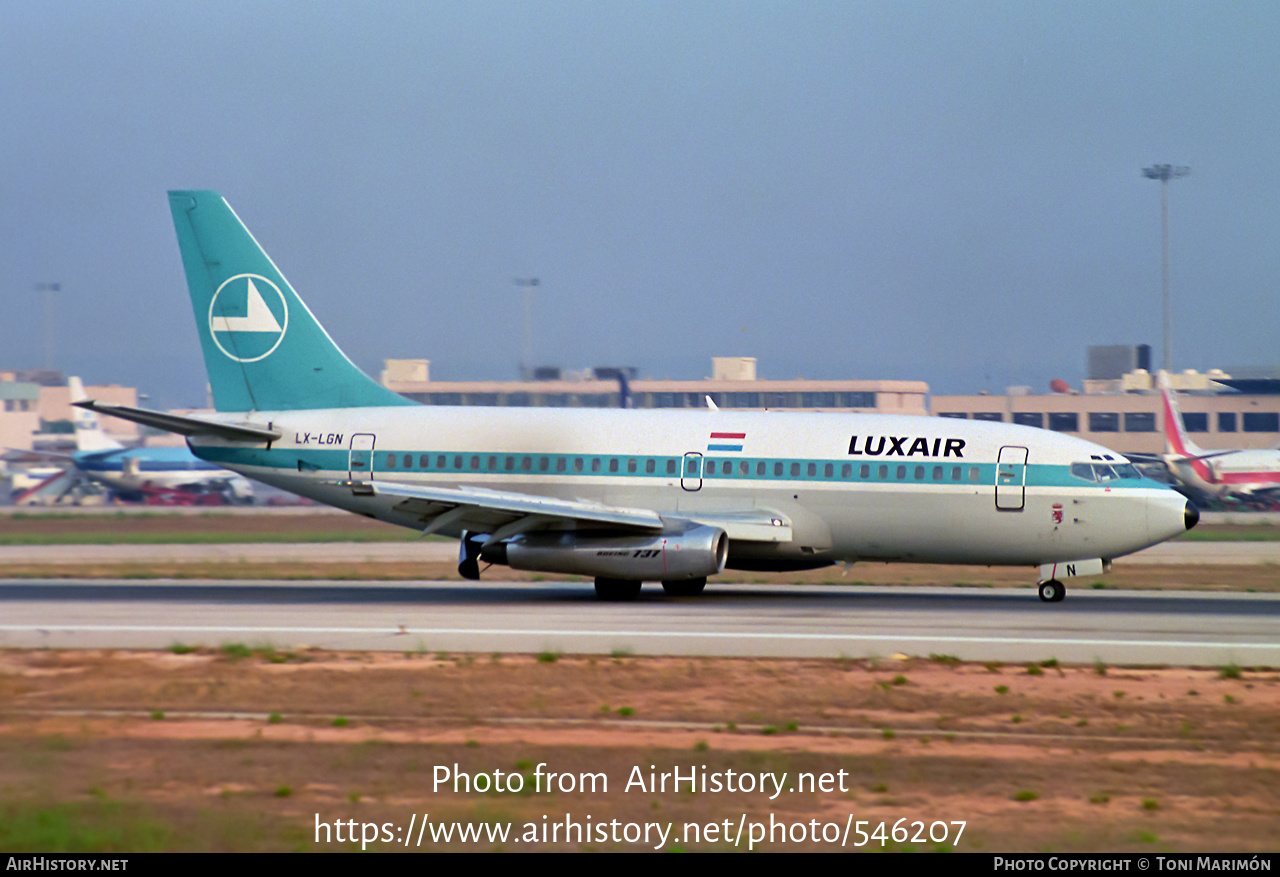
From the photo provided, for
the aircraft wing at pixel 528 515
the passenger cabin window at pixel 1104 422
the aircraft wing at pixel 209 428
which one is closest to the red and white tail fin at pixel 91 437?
the passenger cabin window at pixel 1104 422

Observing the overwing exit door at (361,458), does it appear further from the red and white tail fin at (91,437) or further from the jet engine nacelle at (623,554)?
the red and white tail fin at (91,437)

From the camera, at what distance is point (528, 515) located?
90.0ft

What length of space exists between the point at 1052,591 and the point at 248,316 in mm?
19925

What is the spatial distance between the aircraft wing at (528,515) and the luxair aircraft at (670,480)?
2.0 inches

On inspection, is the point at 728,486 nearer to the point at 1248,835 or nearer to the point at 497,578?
the point at 497,578

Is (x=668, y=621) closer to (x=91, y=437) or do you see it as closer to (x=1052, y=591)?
(x=1052, y=591)

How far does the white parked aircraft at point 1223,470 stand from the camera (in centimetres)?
7844

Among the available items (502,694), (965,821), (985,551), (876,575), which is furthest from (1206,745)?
(876,575)

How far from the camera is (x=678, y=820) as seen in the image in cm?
1081

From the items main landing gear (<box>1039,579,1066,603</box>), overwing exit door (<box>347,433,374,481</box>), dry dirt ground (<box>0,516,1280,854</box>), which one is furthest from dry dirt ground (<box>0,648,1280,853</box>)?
overwing exit door (<box>347,433,374,481</box>)

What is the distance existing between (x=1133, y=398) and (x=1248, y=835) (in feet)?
291

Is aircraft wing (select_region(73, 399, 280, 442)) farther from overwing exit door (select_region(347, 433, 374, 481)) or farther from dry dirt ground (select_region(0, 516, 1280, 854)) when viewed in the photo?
dry dirt ground (select_region(0, 516, 1280, 854))

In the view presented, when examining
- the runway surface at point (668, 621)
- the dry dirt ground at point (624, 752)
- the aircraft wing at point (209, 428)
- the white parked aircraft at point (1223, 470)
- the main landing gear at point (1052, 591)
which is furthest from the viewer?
the white parked aircraft at point (1223, 470)

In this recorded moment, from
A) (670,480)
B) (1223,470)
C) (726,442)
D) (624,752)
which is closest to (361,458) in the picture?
(670,480)
